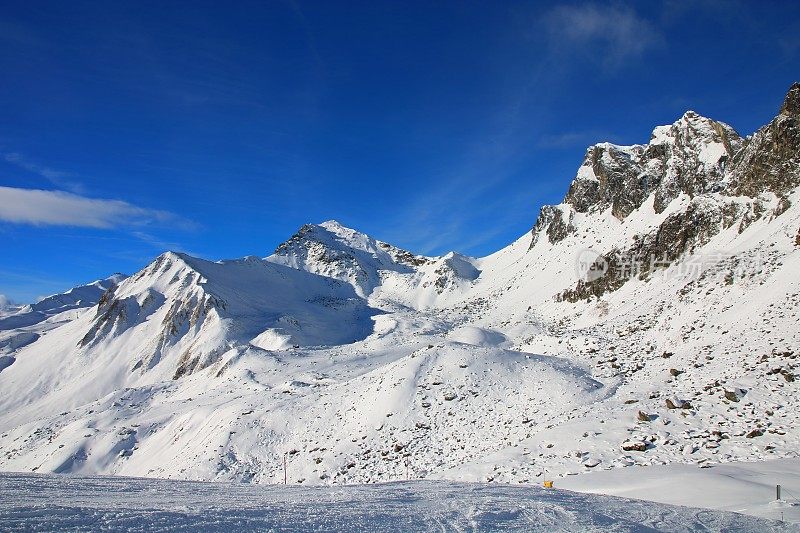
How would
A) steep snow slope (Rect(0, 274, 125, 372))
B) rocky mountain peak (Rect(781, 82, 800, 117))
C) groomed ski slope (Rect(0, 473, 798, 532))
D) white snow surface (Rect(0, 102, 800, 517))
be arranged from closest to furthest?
groomed ski slope (Rect(0, 473, 798, 532)), white snow surface (Rect(0, 102, 800, 517)), rocky mountain peak (Rect(781, 82, 800, 117)), steep snow slope (Rect(0, 274, 125, 372))

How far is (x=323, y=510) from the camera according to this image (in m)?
8.33

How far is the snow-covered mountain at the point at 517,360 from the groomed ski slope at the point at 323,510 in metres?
8.78

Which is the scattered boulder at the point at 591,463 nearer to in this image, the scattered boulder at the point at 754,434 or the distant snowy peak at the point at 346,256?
the scattered boulder at the point at 754,434

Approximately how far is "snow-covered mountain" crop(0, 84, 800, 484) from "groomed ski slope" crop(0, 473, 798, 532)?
8.78 meters

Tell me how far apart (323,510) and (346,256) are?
12777 centimetres

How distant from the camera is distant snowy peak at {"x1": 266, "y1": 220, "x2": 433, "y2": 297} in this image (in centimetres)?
12769

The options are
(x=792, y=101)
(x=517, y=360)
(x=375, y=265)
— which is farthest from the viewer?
(x=375, y=265)

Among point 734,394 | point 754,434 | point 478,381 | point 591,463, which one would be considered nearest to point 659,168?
point 478,381

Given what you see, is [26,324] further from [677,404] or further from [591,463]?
[677,404]

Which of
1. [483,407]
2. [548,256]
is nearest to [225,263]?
[548,256]

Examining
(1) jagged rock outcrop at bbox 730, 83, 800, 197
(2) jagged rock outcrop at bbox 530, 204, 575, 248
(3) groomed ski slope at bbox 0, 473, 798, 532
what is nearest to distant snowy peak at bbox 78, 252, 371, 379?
(2) jagged rock outcrop at bbox 530, 204, 575, 248

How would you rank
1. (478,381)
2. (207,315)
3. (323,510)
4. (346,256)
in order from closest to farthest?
1. (323,510)
2. (478,381)
3. (207,315)
4. (346,256)

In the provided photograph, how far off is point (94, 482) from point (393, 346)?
49.7 m

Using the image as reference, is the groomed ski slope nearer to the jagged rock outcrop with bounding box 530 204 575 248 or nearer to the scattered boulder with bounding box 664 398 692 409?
the scattered boulder with bounding box 664 398 692 409
